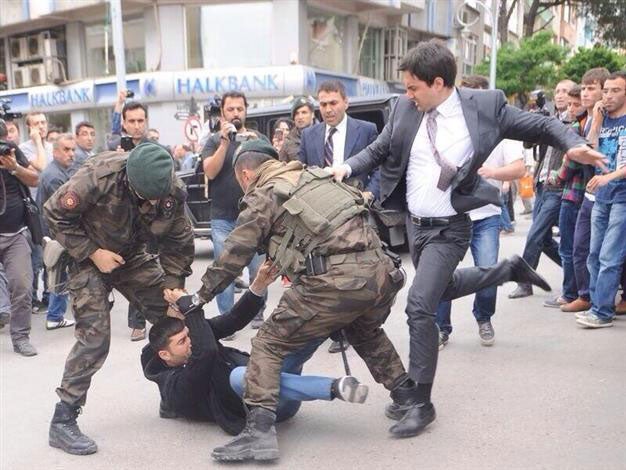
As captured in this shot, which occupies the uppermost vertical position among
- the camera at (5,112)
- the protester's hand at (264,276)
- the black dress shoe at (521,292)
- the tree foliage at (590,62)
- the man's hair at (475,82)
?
the tree foliage at (590,62)

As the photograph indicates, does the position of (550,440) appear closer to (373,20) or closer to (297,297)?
(297,297)

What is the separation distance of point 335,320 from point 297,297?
0.20 meters

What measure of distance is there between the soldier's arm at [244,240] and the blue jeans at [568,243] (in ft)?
10.9

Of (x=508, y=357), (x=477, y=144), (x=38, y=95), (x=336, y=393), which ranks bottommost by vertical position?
(x=508, y=357)

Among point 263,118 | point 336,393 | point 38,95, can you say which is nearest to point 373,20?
point 38,95

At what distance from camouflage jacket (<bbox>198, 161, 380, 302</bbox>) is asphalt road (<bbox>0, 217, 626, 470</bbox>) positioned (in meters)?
0.90

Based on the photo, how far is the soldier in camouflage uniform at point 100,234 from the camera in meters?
3.06

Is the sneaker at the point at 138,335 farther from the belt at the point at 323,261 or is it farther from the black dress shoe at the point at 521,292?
the black dress shoe at the point at 521,292

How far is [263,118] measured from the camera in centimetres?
823

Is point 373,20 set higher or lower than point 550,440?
higher

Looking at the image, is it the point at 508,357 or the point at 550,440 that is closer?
the point at 550,440

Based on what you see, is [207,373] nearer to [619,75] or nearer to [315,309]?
[315,309]

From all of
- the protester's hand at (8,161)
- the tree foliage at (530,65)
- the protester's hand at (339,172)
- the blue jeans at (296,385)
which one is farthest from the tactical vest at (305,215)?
the tree foliage at (530,65)

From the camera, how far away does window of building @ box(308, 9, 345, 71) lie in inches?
708
